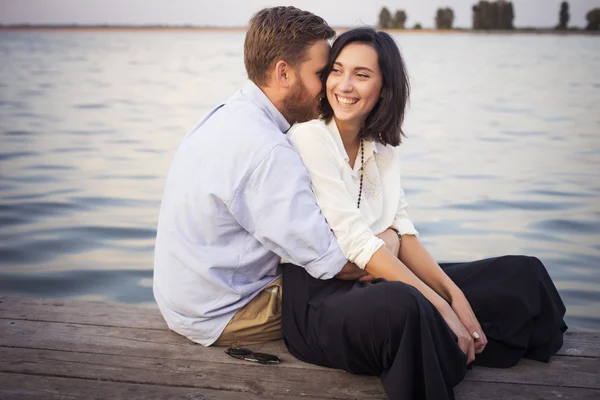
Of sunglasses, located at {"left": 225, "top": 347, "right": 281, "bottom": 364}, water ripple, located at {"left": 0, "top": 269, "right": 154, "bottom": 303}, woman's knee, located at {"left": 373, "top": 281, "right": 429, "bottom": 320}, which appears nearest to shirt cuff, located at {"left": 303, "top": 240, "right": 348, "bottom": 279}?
woman's knee, located at {"left": 373, "top": 281, "right": 429, "bottom": 320}

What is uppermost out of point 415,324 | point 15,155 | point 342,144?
point 342,144

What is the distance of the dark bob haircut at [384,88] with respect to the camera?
289 centimetres

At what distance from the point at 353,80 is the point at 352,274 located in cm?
73

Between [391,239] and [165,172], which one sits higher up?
[391,239]

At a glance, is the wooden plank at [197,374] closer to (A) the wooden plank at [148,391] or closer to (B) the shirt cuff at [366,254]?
(A) the wooden plank at [148,391]

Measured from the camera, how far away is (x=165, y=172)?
9.15 meters

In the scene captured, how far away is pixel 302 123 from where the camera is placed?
9.24 ft

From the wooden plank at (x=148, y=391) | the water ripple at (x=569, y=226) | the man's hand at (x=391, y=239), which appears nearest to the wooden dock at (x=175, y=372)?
→ the wooden plank at (x=148, y=391)

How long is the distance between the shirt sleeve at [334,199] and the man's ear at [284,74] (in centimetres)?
22

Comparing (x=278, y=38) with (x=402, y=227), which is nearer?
(x=278, y=38)

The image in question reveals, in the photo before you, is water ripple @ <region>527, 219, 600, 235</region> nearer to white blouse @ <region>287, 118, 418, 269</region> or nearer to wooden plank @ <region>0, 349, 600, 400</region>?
white blouse @ <region>287, 118, 418, 269</region>

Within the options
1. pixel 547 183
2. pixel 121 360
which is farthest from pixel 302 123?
pixel 547 183

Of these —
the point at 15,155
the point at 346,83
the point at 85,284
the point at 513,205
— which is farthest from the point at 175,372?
the point at 15,155

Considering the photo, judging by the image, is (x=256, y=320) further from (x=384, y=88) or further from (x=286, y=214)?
(x=384, y=88)
